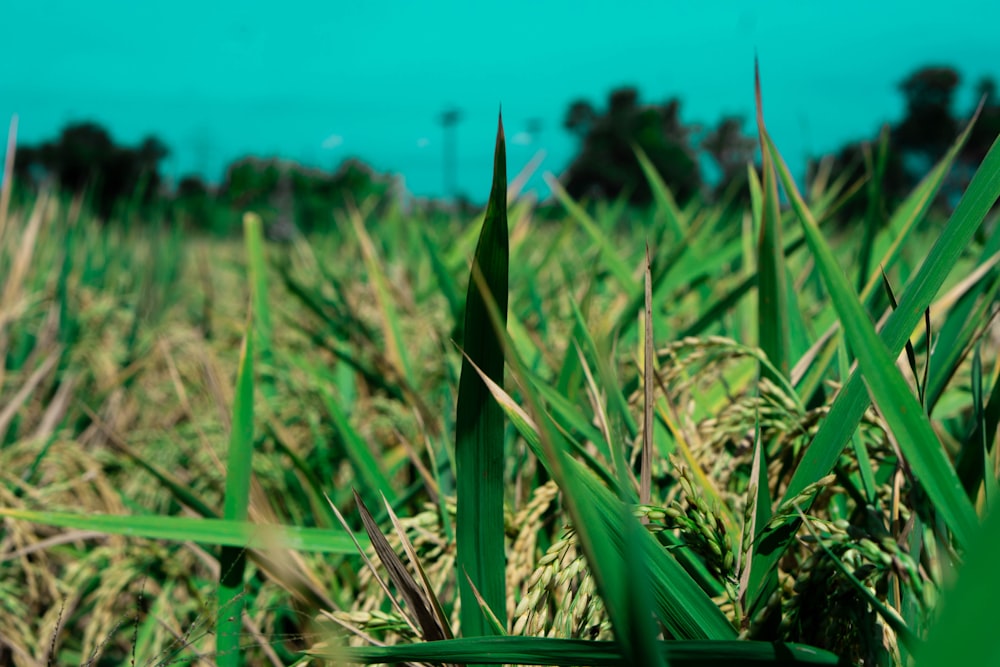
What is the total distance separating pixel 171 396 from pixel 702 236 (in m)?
0.97

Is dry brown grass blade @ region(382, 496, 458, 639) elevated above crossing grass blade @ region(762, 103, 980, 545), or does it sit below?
below

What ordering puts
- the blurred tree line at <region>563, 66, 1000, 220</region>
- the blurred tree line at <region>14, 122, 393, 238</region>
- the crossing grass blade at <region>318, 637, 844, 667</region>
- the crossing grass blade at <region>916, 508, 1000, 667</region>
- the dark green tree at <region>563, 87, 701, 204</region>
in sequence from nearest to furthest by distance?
1. the crossing grass blade at <region>916, 508, 1000, 667</region>
2. the crossing grass blade at <region>318, 637, 844, 667</region>
3. the blurred tree line at <region>14, 122, 393, 238</region>
4. the blurred tree line at <region>563, 66, 1000, 220</region>
5. the dark green tree at <region>563, 87, 701, 204</region>

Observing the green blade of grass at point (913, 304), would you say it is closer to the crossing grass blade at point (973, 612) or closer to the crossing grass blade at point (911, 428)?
the crossing grass blade at point (911, 428)

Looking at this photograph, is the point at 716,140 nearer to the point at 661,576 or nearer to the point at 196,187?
the point at 661,576

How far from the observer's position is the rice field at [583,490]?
36 cm

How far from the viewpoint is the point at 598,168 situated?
1277cm

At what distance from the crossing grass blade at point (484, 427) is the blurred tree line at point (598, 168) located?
1.10ft

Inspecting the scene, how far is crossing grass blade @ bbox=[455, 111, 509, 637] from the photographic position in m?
0.38

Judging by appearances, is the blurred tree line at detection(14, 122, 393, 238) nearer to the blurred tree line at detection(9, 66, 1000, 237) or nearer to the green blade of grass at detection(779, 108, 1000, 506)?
the blurred tree line at detection(9, 66, 1000, 237)

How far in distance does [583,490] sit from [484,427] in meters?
0.06

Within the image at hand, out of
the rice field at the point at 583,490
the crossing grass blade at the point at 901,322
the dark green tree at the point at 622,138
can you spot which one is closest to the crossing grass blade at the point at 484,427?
the rice field at the point at 583,490

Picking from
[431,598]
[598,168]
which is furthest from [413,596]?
[598,168]

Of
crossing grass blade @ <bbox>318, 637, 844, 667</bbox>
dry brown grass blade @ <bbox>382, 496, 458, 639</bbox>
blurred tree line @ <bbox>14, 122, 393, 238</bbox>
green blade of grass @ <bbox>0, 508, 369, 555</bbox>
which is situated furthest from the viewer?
blurred tree line @ <bbox>14, 122, 393, 238</bbox>

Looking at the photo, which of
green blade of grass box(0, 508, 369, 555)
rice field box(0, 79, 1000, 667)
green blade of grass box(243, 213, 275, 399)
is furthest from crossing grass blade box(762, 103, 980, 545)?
green blade of grass box(243, 213, 275, 399)
